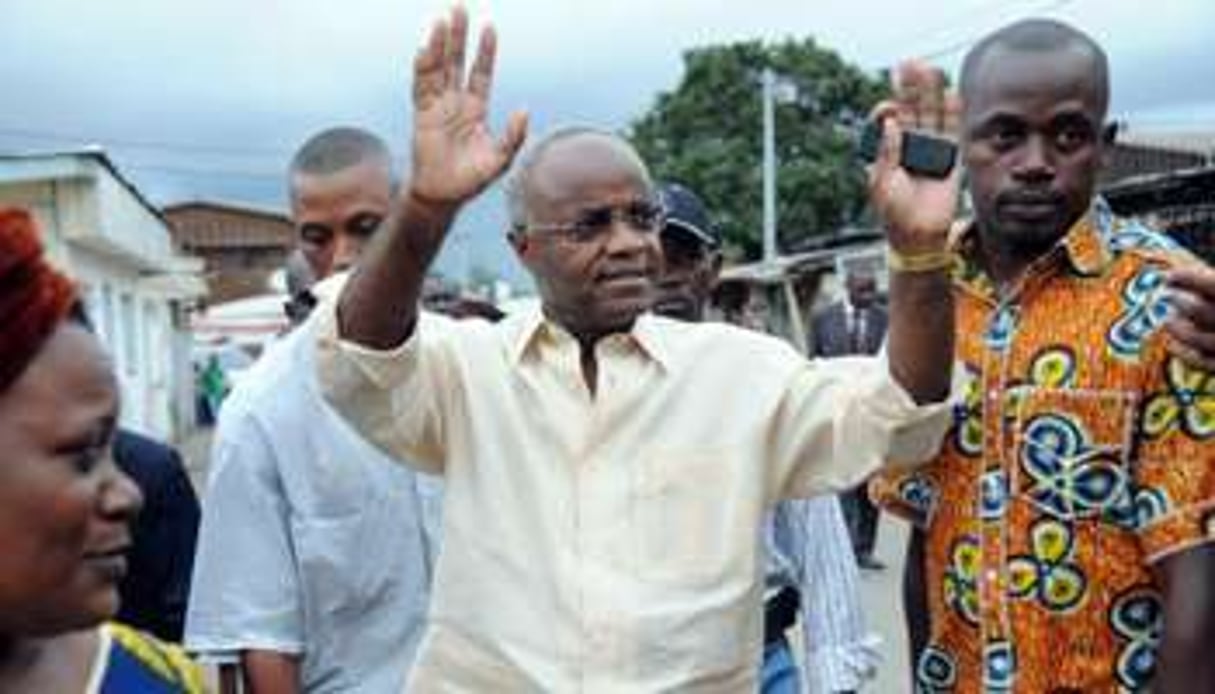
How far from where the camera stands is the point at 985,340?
2.47 metres

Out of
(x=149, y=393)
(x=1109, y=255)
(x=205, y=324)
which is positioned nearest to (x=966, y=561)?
(x=1109, y=255)

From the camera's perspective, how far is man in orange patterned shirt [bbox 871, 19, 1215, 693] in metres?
2.20

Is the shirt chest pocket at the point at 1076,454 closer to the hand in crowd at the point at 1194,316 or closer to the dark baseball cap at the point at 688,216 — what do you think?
the hand in crowd at the point at 1194,316

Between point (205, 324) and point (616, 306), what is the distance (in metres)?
48.0

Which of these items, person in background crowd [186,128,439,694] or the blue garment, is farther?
the blue garment

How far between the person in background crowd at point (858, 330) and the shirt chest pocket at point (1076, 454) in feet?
23.8

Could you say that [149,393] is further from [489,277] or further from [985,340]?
[489,277]

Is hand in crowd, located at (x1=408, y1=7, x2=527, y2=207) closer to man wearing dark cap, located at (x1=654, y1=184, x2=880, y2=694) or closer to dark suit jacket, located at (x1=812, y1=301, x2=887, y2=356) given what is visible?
man wearing dark cap, located at (x1=654, y1=184, x2=880, y2=694)

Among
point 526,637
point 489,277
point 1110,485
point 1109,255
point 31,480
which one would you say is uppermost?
point 1109,255

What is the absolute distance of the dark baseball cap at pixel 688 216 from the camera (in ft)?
12.5

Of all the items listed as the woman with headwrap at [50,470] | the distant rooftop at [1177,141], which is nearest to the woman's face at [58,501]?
the woman with headwrap at [50,470]

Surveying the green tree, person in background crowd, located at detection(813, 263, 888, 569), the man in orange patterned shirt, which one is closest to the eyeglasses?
the man in orange patterned shirt

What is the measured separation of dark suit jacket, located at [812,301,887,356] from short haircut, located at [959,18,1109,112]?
7.40 metres

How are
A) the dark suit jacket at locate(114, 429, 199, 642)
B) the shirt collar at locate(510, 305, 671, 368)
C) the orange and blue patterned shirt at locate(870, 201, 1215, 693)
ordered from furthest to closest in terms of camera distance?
the dark suit jacket at locate(114, 429, 199, 642) → the shirt collar at locate(510, 305, 671, 368) → the orange and blue patterned shirt at locate(870, 201, 1215, 693)
